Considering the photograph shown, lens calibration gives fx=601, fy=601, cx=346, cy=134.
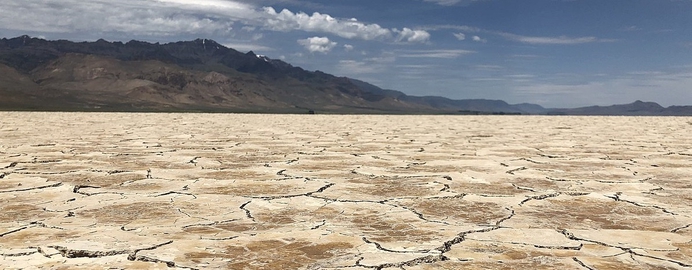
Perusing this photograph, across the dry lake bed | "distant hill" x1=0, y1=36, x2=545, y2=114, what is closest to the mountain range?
"distant hill" x1=0, y1=36, x2=545, y2=114

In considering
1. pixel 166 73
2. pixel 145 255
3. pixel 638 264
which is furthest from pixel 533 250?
pixel 166 73

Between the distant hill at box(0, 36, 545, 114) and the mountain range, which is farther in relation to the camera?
the mountain range

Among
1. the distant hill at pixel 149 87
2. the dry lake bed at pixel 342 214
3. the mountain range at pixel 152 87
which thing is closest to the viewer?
the dry lake bed at pixel 342 214

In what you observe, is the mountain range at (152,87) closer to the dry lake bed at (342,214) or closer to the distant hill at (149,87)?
the distant hill at (149,87)

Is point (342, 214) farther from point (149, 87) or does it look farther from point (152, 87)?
point (152, 87)

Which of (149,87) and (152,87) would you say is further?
(152,87)

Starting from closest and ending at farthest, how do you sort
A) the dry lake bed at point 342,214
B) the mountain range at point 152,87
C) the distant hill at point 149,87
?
the dry lake bed at point 342,214 < the distant hill at point 149,87 < the mountain range at point 152,87

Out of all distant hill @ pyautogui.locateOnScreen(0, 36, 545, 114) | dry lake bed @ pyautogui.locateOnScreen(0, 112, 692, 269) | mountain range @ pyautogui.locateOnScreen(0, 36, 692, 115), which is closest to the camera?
dry lake bed @ pyautogui.locateOnScreen(0, 112, 692, 269)

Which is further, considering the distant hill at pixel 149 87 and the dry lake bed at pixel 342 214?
the distant hill at pixel 149 87

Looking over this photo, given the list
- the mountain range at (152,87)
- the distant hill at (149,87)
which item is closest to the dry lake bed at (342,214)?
the distant hill at (149,87)

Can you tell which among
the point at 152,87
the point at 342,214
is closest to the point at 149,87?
the point at 152,87

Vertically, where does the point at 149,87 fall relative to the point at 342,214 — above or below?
A: below

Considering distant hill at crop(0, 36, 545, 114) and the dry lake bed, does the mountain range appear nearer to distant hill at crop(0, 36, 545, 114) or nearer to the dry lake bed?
distant hill at crop(0, 36, 545, 114)

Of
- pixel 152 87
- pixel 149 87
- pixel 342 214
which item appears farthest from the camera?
pixel 152 87
